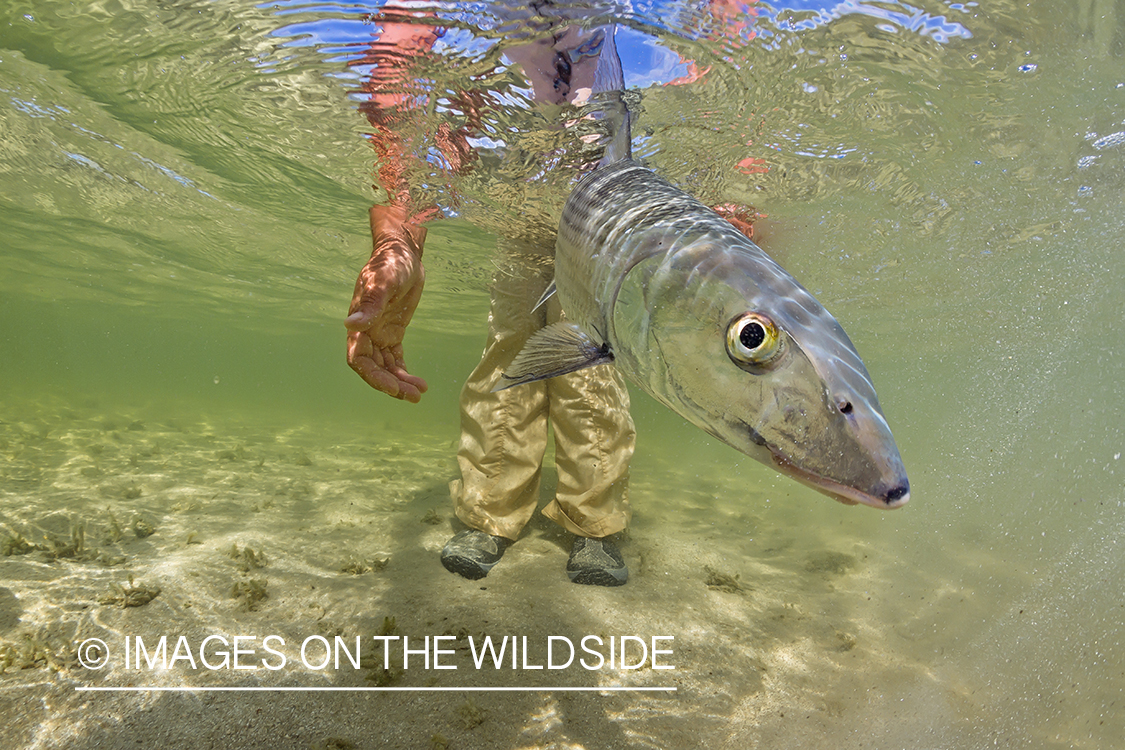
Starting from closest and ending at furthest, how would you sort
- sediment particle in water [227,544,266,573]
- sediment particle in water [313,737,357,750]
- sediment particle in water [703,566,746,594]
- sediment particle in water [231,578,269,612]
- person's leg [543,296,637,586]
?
1. sediment particle in water [313,737,357,750]
2. sediment particle in water [231,578,269,612]
3. sediment particle in water [227,544,266,573]
4. person's leg [543,296,637,586]
5. sediment particle in water [703,566,746,594]

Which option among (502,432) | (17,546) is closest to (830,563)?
(502,432)

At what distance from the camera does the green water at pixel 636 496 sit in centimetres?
348

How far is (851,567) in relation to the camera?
7.44m

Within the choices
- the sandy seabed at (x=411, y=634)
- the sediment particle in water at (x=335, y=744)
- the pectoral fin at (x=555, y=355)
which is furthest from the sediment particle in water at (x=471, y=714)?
the pectoral fin at (x=555, y=355)

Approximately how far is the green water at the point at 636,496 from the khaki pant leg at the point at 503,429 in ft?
2.14

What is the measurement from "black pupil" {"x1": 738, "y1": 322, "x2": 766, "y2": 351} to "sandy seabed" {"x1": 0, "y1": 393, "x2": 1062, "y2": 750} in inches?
115

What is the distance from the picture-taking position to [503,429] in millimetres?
5395

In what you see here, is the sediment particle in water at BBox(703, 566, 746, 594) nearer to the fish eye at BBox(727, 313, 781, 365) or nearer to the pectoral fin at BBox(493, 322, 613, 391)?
the pectoral fin at BBox(493, 322, 613, 391)

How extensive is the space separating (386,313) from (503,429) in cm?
245

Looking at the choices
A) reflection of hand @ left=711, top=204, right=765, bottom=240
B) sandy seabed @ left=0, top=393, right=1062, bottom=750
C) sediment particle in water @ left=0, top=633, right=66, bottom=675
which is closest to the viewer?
sandy seabed @ left=0, top=393, right=1062, bottom=750

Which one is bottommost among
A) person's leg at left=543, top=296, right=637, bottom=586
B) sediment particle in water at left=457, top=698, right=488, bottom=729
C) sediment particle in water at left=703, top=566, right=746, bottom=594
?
sediment particle in water at left=703, top=566, right=746, bottom=594

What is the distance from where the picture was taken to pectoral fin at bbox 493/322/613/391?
1777 millimetres

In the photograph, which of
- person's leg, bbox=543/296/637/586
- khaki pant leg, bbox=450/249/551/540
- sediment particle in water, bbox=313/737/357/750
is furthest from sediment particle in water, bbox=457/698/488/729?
khaki pant leg, bbox=450/249/551/540

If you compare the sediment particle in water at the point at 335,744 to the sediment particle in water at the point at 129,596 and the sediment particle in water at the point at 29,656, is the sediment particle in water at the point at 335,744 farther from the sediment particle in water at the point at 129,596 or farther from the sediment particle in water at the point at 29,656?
the sediment particle in water at the point at 129,596
